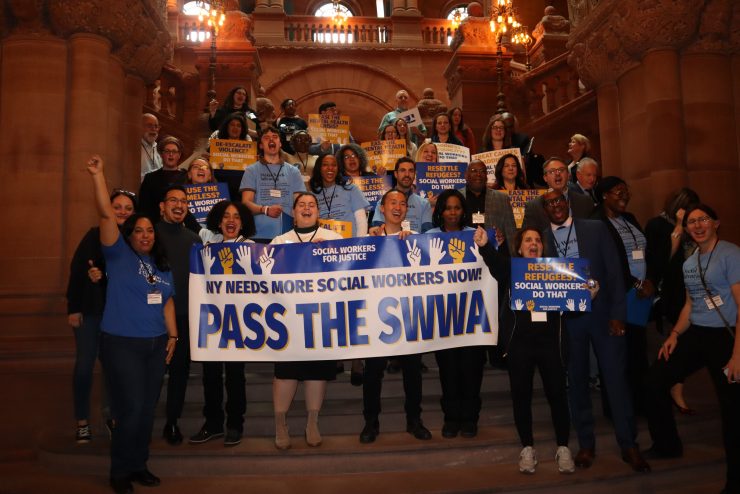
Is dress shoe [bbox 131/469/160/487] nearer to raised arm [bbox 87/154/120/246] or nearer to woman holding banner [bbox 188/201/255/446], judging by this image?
woman holding banner [bbox 188/201/255/446]

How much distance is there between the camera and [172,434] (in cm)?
527

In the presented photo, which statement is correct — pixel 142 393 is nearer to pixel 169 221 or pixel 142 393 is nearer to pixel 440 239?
pixel 169 221

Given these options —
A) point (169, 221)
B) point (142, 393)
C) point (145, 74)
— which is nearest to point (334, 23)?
point (145, 74)

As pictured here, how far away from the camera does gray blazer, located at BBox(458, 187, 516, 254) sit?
623 centimetres

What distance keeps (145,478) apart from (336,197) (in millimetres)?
3323

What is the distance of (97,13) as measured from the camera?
7070mm

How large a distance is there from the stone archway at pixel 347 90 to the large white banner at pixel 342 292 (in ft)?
59.8

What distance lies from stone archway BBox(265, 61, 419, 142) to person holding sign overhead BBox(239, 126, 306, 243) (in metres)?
16.6

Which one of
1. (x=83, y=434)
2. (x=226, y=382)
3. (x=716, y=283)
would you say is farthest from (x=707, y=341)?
(x=83, y=434)

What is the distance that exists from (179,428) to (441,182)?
452 cm

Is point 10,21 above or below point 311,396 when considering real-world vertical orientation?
above

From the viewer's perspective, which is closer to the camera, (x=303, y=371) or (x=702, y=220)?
(x=702, y=220)

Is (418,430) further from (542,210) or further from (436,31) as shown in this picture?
(436,31)

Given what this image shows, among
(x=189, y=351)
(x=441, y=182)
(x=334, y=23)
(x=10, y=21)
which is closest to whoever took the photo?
(x=189, y=351)
